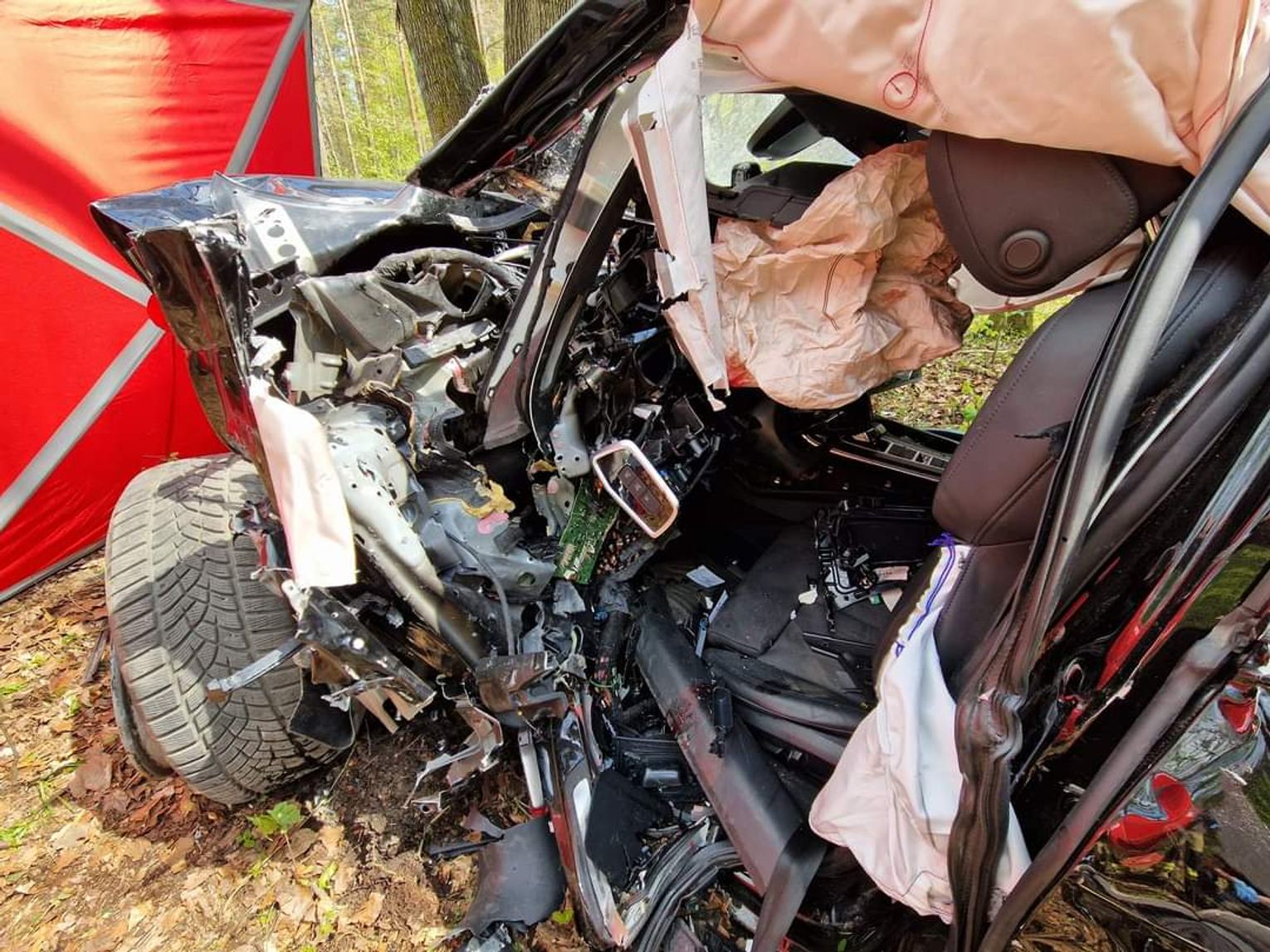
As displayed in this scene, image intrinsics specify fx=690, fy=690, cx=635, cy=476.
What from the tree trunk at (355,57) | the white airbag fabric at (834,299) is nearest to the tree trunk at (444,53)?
the white airbag fabric at (834,299)

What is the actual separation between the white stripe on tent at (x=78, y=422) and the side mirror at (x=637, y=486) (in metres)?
2.69

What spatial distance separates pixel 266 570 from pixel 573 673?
0.79 metres

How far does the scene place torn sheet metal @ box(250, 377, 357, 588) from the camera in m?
1.38

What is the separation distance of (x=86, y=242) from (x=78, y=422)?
804 mm

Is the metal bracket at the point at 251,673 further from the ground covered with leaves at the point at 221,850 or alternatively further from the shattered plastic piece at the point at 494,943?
the shattered plastic piece at the point at 494,943

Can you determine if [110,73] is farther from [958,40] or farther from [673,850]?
[673,850]

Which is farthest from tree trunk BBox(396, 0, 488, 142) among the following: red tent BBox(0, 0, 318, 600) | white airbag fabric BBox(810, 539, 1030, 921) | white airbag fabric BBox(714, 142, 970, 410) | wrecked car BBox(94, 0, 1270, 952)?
white airbag fabric BBox(810, 539, 1030, 921)

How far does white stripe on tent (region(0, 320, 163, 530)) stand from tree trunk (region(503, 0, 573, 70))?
247 cm

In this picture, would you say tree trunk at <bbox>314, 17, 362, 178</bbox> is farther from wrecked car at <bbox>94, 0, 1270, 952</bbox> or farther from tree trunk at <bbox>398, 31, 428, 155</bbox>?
A: wrecked car at <bbox>94, 0, 1270, 952</bbox>

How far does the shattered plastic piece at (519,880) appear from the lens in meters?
1.68

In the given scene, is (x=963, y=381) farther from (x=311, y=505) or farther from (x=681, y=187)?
(x=311, y=505)

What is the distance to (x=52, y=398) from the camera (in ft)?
9.87

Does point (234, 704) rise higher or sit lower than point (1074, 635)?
lower

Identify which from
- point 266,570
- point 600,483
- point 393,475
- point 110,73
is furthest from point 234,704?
point 110,73
